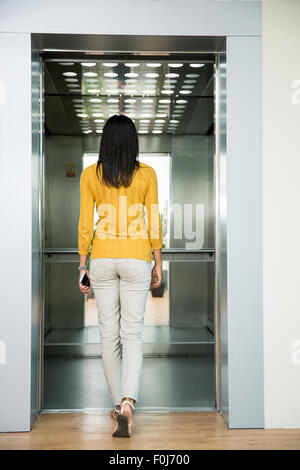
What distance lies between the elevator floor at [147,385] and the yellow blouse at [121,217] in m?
1.14

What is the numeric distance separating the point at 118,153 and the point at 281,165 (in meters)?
1.00

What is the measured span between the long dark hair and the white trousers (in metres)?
0.47

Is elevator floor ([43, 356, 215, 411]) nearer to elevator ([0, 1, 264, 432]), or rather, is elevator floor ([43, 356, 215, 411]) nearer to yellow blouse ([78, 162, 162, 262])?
elevator ([0, 1, 264, 432])

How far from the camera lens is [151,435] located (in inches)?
104

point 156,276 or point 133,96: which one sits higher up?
point 133,96

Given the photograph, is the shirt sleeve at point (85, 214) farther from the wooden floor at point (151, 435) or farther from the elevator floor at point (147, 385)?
the elevator floor at point (147, 385)

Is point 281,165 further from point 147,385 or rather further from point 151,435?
point 147,385

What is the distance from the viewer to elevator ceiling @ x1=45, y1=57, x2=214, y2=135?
11.8 ft

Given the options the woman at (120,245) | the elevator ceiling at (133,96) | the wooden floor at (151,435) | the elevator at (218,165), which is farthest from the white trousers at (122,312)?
the elevator ceiling at (133,96)

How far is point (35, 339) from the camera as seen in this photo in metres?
2.90

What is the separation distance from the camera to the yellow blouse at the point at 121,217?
2.65 m

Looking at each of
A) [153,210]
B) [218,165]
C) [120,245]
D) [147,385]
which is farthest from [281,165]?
[147,385]

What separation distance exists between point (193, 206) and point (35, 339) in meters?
1.89

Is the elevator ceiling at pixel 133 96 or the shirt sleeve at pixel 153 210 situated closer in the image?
the shirt sleeve at pixel 153 210
